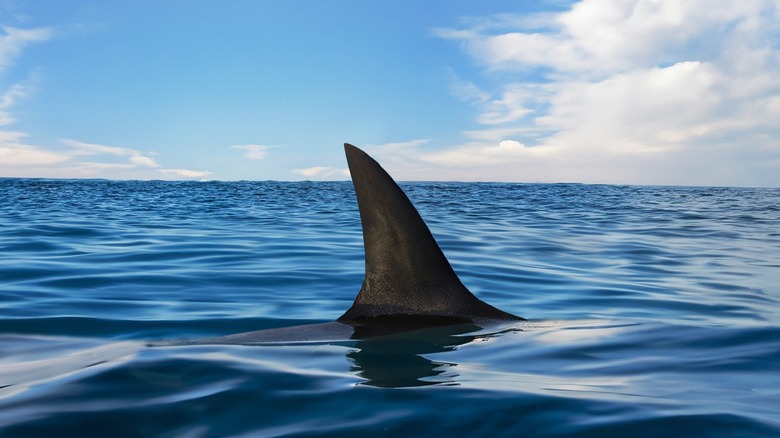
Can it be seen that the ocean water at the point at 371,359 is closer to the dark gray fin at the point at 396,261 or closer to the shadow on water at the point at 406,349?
the shadow on water at the point at 406,349

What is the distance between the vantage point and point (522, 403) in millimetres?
3062

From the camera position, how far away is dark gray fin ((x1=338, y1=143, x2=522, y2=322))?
460 cm

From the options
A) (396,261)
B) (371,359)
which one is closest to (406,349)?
(371,359)

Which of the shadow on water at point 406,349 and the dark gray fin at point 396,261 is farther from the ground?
the dark gray fin at point 396,261

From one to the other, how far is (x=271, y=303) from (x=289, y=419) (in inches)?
175

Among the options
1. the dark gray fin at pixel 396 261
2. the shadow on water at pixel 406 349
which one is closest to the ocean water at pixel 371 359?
the shadow on water at pixel 406 349

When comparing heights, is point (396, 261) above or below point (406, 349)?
above

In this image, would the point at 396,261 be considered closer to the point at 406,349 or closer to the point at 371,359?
the point at 406,349

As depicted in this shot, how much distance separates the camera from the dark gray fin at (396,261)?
15.1ft

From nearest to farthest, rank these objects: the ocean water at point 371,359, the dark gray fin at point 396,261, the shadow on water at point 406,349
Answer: the ocean water at point 371,359
the shadow on water at point 406,349
the dark gray fin at point 396,261

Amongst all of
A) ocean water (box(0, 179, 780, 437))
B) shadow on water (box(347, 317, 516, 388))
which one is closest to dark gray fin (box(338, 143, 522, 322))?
shadow on water (box(347, 317, 516, 388))

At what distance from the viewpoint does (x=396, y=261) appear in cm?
470

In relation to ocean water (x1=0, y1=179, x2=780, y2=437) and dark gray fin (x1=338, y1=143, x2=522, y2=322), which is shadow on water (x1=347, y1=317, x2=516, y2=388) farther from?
dark gray fin (x1=338, y1=143, x2=522, y2=322)

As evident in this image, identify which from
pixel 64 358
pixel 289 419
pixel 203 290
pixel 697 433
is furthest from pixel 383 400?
pixel 203 290
